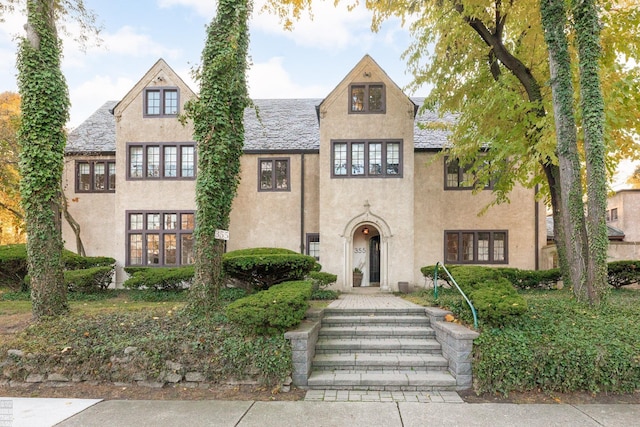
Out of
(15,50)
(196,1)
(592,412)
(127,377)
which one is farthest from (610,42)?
(15,50)

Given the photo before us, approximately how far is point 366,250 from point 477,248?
453cm

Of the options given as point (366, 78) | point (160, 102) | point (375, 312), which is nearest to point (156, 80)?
point (160, 102)

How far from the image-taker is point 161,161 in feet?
47.4

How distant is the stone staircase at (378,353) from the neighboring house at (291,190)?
594 cm

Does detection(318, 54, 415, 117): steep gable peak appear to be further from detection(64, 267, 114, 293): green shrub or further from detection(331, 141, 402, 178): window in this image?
detection(64, 267, 114, 293): green shrub

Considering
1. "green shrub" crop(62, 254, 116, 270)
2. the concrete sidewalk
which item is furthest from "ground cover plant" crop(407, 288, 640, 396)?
"green shrub" crop(62, 254, 116, 270)

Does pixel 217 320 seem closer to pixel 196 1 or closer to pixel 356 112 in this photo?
pixel 196 1

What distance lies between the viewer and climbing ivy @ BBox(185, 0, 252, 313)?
7.26 meters

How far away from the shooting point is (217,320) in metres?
6.72

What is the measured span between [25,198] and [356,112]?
33.7 feet

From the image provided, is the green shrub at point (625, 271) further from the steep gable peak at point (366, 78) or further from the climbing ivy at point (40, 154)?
the climbing ivy at point (40, 154)

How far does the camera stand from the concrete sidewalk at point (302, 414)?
4609mm

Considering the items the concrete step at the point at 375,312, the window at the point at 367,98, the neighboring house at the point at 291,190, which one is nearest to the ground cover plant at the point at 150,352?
the concrete step at the point at 375,312

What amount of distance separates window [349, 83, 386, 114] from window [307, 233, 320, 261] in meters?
5.17
